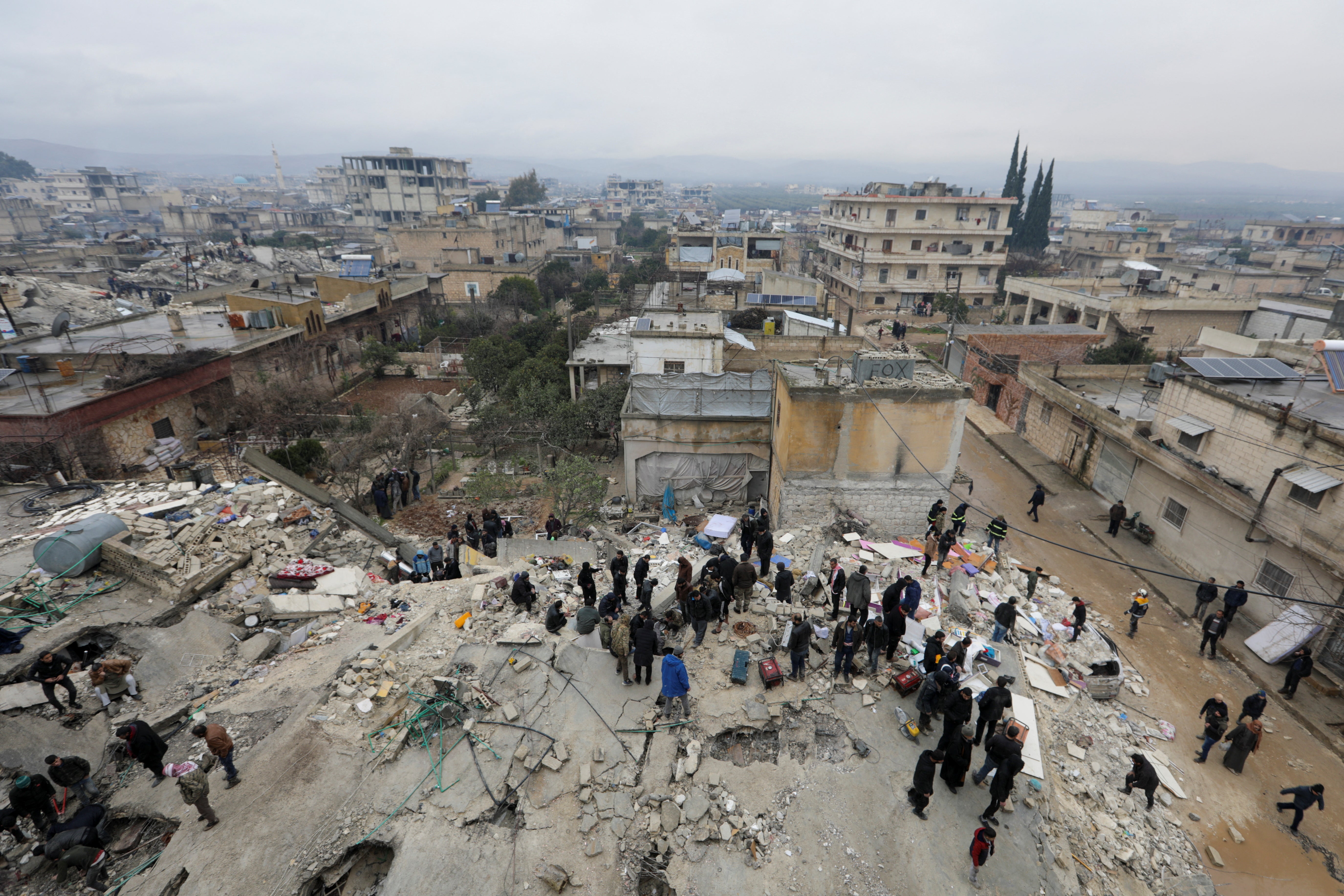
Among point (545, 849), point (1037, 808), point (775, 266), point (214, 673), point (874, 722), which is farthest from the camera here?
point (775, 266)

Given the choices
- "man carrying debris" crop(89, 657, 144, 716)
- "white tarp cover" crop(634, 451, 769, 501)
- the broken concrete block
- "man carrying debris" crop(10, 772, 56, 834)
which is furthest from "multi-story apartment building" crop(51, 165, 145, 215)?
"man carrying debris" crop(10, 772, 56, 834)

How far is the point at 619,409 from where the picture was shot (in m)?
23.9

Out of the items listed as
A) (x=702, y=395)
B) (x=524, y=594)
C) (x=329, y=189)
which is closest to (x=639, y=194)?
(x=329, y=189)

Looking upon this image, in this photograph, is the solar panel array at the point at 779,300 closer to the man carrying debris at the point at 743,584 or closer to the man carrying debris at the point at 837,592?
the man carrying debris at the point at 837,592

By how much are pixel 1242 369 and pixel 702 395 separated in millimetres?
14972

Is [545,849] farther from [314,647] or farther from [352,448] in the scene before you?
[352,448]

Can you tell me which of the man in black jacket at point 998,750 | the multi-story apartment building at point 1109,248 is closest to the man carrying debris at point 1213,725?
the man in black jacket at point 998,750

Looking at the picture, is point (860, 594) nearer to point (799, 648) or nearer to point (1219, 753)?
point (799, 648)

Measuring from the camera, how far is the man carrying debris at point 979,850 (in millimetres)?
6535

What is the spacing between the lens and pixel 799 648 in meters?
9.07

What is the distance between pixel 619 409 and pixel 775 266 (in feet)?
123

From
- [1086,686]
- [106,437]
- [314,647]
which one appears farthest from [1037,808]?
[106,437]

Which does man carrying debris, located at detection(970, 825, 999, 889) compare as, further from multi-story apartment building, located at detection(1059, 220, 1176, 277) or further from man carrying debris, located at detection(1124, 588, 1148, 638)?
multi-story apartment building, located at detection(1059, 220, 1176, 277)

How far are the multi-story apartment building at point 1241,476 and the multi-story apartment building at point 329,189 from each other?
184765 millimetres
